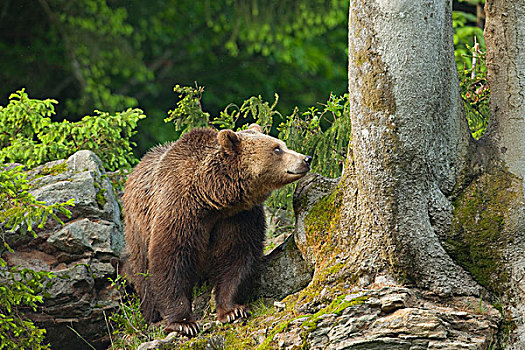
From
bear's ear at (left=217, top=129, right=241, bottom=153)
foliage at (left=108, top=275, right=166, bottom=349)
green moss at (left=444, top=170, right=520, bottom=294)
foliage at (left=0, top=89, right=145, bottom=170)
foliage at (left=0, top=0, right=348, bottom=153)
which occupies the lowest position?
foliage at (left=108, top=275, right=166, bottom=349)

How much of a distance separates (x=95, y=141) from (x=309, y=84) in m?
7.37

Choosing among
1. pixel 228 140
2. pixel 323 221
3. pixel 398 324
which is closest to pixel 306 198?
pixel 323 221

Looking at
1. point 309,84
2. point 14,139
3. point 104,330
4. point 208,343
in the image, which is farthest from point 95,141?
point 309,84

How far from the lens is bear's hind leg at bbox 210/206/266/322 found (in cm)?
549

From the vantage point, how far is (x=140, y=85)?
45.5 ft

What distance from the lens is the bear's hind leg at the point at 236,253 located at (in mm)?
5492

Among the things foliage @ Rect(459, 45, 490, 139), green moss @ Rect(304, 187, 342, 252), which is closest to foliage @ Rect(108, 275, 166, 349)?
green moss @ Rect(304, 187, 342, 252)

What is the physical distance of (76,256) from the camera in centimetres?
626

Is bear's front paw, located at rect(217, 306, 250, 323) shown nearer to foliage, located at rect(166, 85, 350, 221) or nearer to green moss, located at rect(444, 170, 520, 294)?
green moss, located at rect(444, 170, 520, 294)

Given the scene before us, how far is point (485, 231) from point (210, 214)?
6.67 ft

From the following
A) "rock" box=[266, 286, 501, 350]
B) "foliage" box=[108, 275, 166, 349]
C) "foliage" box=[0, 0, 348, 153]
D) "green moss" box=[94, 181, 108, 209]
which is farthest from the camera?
"foliage" box=[0, 0, 348, 153]

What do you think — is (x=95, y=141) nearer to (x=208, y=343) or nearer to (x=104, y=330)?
(x=104, y=330)

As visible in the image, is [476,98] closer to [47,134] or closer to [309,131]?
[309,131]

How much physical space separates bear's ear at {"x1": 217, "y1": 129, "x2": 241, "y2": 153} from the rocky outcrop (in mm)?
1616
